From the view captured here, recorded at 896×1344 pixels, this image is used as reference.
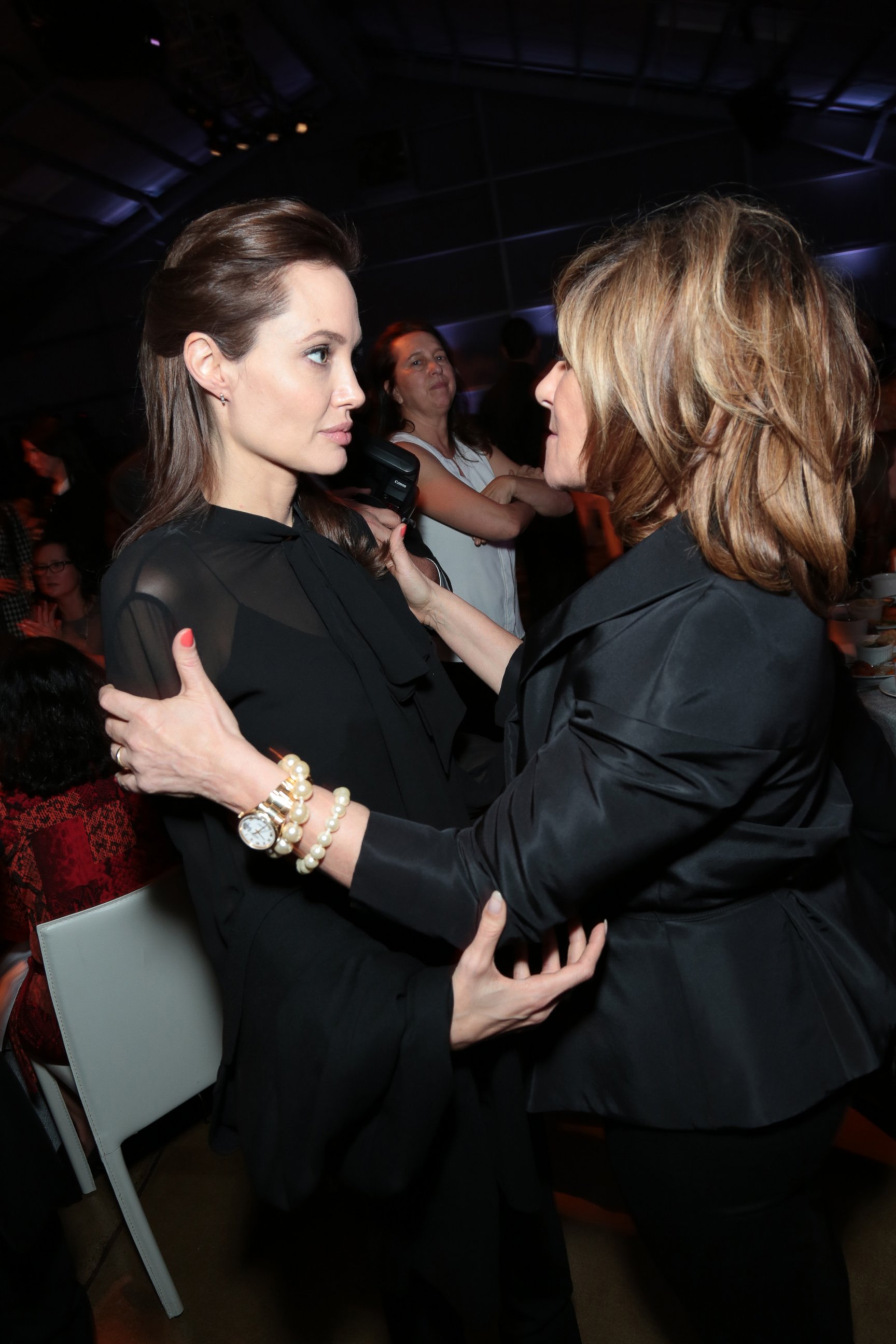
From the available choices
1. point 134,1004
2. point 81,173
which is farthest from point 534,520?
point 81,173

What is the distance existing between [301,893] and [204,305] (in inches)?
31.2

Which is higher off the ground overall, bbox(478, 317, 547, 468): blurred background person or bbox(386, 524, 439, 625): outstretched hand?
bbox(478, 317, 547, 468): blurred background person

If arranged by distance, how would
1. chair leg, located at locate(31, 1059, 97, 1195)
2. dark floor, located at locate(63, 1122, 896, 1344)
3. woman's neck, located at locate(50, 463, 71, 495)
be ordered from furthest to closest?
woman's neck, located at locate(50, 463, 71, 495) → chair leg, located at locate(31, 1059, 97, 1195) → dark floor, located at locate(63, 1122, 896, 1344)

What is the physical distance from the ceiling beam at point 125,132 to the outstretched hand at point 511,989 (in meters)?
9.49

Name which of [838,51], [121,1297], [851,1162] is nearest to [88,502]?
[121,1297]

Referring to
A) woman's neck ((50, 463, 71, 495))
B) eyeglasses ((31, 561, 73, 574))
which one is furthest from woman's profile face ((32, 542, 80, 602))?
woman's neck ((50, 463, 71, 495))

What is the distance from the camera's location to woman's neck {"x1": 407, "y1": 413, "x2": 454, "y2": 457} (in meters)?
2.76

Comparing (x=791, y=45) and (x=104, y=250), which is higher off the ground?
(x=104, y=250)

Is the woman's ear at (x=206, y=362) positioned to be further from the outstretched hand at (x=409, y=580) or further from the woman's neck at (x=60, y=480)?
the woman's neck at (x=60, y=480)

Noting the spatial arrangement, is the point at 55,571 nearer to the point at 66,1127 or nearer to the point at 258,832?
the point at 66,1127

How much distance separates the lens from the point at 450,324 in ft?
33.4

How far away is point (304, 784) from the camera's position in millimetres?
Answer: 1008

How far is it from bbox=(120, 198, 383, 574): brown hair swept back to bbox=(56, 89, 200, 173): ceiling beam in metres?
8.69

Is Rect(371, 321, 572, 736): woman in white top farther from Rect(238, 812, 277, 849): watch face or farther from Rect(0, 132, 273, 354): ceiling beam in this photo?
Rect(0, 132, 273, 354): ceiling beam
